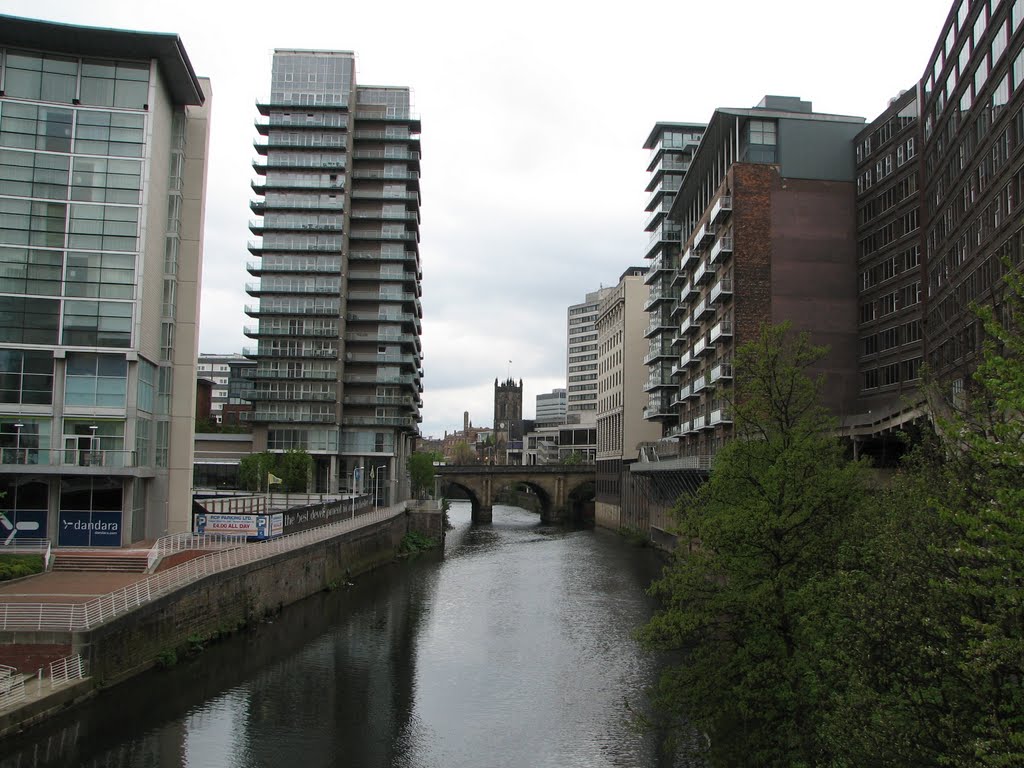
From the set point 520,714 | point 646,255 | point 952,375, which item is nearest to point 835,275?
point 952,375

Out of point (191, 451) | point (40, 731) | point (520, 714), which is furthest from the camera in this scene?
point (191, 451)

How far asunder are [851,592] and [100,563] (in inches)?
1323

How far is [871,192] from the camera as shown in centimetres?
5947

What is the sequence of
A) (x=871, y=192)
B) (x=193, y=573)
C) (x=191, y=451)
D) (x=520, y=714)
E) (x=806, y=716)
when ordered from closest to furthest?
(x=806, y=716) < (x=520, y=714) < (x=193, y=573) < (x=191, y=451) < (x=871, y=192)

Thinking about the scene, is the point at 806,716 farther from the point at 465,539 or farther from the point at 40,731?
the point at 465,539

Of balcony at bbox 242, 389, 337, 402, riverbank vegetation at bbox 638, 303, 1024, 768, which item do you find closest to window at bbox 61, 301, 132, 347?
riverbank vegetation at bbox 638, 303, 1024, 768

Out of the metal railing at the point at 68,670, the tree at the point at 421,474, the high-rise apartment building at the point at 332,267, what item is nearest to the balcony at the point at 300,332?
the high-rise apartment building at the point at 332,267

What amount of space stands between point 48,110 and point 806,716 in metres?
45.8

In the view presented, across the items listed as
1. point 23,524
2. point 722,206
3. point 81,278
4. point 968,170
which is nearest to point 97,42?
point 81,278

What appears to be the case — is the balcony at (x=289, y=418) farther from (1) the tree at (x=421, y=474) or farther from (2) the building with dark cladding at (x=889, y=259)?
(2) the building with dark cladding at (x=889, y=259)

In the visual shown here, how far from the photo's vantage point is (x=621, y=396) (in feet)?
364

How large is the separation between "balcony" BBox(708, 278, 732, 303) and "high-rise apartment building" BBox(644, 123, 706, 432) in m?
21.2

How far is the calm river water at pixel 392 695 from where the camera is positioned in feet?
82.1

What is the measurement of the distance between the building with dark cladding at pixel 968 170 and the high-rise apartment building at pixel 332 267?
187ft
